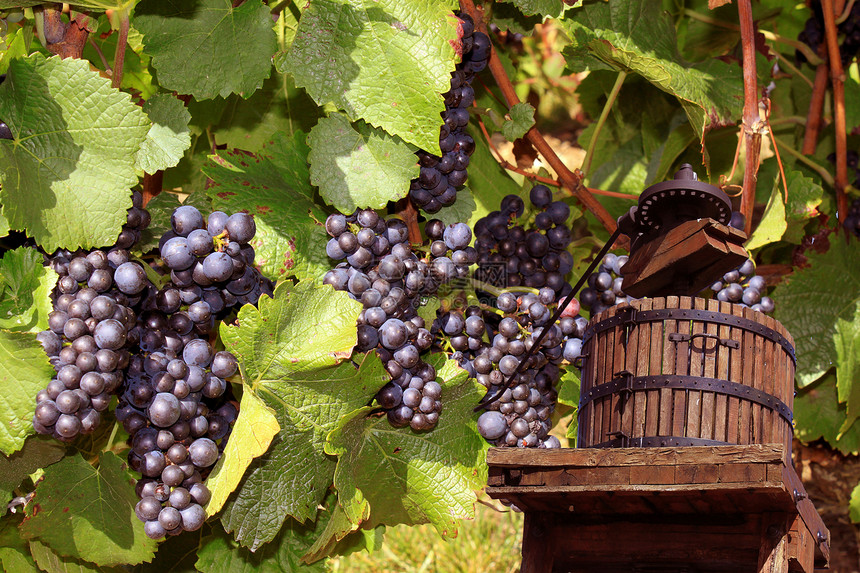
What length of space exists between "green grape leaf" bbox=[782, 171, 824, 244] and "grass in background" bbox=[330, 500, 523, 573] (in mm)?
1052

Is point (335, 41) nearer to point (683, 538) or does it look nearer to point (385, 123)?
point (385, 123)

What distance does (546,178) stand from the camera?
1673mm

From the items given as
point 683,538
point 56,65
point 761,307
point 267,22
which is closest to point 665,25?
point 761,307

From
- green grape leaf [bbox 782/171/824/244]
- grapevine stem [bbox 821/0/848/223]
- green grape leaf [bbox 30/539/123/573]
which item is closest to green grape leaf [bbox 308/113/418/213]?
green grape leaf [bbox 30/539/123/573]

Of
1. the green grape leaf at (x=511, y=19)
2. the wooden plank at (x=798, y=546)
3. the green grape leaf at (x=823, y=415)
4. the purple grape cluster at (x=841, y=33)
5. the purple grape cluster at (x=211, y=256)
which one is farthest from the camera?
the purple grape cluster at (x=841, y=33)

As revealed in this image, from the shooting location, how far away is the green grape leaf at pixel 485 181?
1740 millimetres

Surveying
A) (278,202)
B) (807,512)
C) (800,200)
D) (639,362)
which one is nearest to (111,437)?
(278,202)

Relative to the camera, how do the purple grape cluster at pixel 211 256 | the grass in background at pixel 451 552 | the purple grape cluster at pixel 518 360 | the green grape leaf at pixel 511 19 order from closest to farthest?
1. the purple grape cluster at pixel 211 256
2. the purple grape cluster at pixel 518 360
3. the green grape leaf at pixel 511 19
4. the grass in background at pixel 451 552

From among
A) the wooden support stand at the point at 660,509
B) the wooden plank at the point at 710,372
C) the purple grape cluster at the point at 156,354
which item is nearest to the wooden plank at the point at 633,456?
the wooden support stand at the point at 660,509

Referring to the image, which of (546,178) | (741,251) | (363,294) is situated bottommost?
(363,294)

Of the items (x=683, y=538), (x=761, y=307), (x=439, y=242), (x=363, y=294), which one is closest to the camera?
(x=683, y=538)

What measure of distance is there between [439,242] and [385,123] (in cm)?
22

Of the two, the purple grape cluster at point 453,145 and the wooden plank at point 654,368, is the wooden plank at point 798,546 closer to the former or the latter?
the wooden plank at point 654,368

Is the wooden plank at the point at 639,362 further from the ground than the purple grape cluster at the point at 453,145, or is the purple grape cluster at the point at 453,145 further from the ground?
the purple grape cluster at the point at 453,145
